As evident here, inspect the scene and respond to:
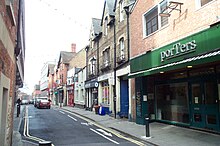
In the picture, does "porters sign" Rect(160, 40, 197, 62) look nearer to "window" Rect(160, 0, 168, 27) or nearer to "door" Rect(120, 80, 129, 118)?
"window" Rect(160, 0, 168, 27)

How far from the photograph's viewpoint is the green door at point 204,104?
10641mm

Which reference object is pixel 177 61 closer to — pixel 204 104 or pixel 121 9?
pixel 204 104

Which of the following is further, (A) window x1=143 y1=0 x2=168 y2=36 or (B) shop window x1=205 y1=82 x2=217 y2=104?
(A) window x1=143 y1=0 x2=168 y2=36

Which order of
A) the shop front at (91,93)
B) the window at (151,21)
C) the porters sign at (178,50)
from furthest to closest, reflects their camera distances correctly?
the shop front at (91,93), the window at (151,21), the porters sign at (178,50)

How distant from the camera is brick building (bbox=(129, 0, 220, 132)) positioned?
9.68 meters

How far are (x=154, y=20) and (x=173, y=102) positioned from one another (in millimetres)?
4886

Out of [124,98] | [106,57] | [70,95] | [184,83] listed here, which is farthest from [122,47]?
[70,95]

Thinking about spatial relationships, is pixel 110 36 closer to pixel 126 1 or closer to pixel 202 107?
pixel 126 1

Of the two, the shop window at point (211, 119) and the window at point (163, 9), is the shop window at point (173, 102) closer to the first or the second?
the shop window at point (211, 119)

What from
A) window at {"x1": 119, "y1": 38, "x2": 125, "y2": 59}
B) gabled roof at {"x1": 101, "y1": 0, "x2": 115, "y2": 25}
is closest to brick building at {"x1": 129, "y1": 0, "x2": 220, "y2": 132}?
window at {"x1": 119, "y1": 38, "x2": 125, "y2": 59}

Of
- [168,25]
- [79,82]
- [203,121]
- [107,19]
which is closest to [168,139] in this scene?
[203,121]

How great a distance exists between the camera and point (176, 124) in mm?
13062

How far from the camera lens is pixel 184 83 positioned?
496 inches

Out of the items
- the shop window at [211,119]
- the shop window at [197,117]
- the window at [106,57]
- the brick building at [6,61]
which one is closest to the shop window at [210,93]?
the shop window at [211,119]
